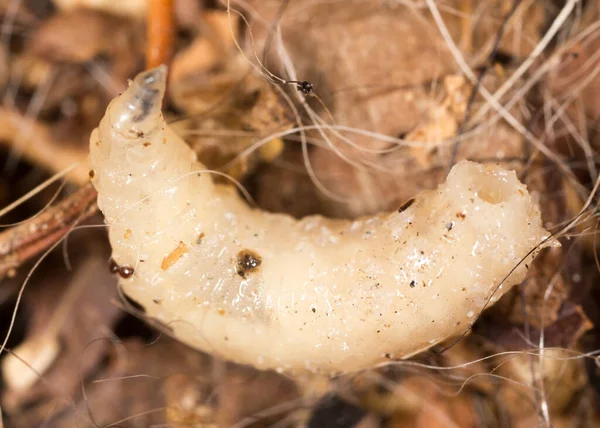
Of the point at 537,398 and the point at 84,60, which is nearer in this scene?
the point at 537,398

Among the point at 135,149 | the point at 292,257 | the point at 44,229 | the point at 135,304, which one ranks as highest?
the point at 135,149

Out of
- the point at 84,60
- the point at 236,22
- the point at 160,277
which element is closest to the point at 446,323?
the point at 160,277

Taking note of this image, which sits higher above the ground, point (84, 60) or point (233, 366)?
point (84, 60)

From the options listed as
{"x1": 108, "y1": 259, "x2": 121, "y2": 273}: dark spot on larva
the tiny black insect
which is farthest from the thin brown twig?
the tiny black insect

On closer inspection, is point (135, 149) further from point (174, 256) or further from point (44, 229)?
point (44, 229)

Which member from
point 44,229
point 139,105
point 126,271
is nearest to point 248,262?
point 126,271

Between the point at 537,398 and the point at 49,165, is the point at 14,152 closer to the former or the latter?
the point at 49,165
